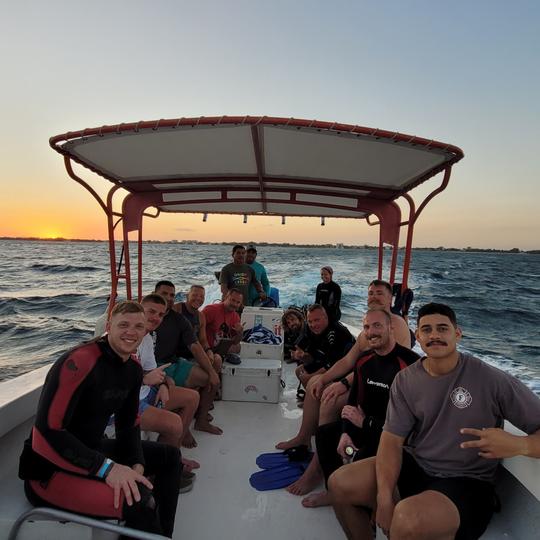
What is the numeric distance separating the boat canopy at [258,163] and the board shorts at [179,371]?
1.45 meters

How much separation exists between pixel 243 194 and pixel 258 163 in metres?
1.56

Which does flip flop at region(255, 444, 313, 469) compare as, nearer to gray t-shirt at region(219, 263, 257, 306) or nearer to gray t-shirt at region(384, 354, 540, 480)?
gray t-shirt at region(384, 354, 540, 480)

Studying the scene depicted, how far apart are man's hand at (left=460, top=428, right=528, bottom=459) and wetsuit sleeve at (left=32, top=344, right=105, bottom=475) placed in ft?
5.56

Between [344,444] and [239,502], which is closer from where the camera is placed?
[344,444]

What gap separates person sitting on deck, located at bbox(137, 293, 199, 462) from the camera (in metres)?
2.61

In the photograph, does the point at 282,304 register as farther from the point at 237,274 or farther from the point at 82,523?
A: the point at 82,523

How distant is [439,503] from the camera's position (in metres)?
1.63

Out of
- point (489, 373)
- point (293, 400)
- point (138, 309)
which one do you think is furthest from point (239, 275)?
point (489, 373)

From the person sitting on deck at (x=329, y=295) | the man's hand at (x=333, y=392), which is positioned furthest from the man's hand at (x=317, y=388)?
the person sitting on deck at (x=329, y=295)

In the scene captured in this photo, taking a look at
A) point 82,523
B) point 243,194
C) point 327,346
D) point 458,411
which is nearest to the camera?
point 82,523

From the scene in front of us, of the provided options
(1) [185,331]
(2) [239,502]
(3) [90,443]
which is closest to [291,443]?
(2) [239,502]

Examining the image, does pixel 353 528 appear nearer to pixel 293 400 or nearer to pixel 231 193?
pixel 293 400

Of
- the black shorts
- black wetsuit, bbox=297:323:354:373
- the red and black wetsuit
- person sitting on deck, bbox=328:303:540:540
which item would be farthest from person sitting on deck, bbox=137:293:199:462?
the black shorts

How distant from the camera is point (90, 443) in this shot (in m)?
1.86
